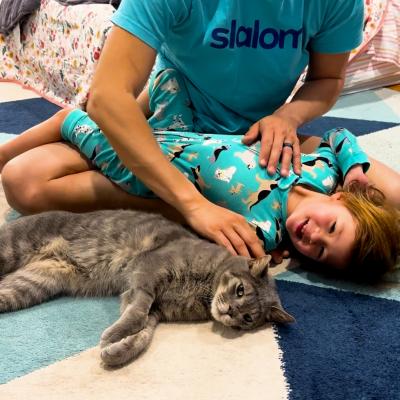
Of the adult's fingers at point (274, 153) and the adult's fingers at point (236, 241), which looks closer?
the adult's fingers at point (236, 241)

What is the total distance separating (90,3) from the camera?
259 cm

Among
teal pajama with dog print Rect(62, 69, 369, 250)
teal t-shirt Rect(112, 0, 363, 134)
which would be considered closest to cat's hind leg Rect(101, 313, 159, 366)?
teal pajama with dog print Rect(62, 69, 369, 250)

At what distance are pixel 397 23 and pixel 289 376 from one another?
2.32 m

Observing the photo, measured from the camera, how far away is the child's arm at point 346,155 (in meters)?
1.34

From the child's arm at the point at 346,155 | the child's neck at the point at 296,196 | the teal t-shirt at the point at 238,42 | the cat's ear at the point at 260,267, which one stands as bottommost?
the cat's ear at the point at 260,267

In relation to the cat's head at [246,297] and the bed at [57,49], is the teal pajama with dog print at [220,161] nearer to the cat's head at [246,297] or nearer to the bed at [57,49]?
the cat's head at [246,297]

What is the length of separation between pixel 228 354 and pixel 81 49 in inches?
74.8

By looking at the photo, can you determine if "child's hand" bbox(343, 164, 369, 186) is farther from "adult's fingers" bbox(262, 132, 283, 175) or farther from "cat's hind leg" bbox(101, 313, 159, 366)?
"cat's hind leg" bbox(101, 313, 159, 366)

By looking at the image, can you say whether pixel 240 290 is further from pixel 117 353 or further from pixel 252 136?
pixel 252 136

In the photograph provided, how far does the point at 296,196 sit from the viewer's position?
1.28 m

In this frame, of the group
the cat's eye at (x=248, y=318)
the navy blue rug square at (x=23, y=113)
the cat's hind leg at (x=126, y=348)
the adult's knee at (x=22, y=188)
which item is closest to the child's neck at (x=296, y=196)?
the cat's eye at (x=248, y=318)

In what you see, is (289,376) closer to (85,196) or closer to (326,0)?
(85,196)

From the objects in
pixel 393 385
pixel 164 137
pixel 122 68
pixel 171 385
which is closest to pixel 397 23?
pixel 164 137

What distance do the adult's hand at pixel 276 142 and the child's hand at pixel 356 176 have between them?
0.14m
